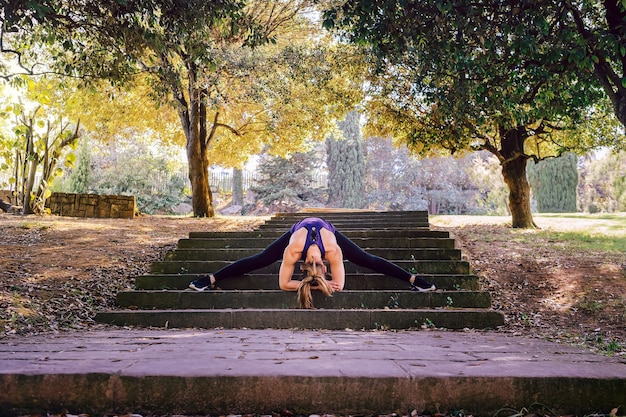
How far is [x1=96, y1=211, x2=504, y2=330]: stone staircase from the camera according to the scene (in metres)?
5.52

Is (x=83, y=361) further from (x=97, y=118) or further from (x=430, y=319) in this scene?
(x=97, y=118)

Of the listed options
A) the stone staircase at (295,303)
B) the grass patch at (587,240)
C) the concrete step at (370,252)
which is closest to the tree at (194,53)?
Result: the concrete step at (370,252)

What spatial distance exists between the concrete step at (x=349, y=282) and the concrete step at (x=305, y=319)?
1149 millimetres

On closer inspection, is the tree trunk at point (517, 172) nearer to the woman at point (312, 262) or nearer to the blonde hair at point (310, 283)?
the woman at point (312, 262)

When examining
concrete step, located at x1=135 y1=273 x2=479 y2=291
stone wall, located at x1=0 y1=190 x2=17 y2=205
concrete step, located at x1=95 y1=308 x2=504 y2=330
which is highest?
stone wall, located at x1=0 y1=190 x2=17 y2=205

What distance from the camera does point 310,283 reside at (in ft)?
18.8

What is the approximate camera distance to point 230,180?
34188 mm

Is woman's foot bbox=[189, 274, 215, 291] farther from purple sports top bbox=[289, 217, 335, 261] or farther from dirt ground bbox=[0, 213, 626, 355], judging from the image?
purple sports top bbox=[289, 217, 335, 261]

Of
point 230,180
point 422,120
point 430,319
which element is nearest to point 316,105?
point 422,120

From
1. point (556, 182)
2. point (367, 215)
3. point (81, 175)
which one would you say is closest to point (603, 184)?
point (556, 182)

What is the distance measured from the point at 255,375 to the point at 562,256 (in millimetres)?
8329

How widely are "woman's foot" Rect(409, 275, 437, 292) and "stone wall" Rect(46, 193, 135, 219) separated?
1107cm

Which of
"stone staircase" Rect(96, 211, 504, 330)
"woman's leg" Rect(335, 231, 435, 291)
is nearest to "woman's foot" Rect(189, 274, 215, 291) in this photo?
"stone staircase" Rect(96, 211, 504, 330)

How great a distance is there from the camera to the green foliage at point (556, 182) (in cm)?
2588
